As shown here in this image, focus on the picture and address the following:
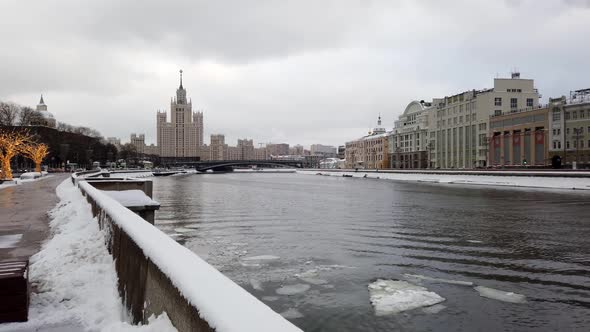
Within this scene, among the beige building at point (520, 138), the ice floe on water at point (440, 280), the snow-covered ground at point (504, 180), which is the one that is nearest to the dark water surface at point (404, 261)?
the ice floe on water at point (440, 280)

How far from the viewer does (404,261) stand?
13.1 meters

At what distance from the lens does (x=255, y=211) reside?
2745 centimetres

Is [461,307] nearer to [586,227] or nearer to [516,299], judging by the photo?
[516,299]

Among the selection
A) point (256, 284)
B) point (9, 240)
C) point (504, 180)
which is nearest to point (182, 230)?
point (9, 240)

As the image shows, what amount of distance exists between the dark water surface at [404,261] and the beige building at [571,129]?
6391cm

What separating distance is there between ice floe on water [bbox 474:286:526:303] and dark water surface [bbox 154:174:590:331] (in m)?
0.19

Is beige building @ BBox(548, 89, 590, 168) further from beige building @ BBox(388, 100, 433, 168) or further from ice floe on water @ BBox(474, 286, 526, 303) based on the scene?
ice floe on water @ BBox(474, 286, 526, 303)

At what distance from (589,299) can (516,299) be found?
1.43 metres

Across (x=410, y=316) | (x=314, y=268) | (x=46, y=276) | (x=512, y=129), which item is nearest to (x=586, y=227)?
(x=314, y=268)

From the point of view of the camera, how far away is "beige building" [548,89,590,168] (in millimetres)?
78750

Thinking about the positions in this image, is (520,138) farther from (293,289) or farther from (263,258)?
(293,289)

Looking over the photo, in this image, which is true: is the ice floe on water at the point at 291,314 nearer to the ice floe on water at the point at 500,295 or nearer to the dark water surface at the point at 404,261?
the dark water surface at the point at 404,261

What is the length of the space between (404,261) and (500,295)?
3.52 metres

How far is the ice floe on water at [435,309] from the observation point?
863cm
